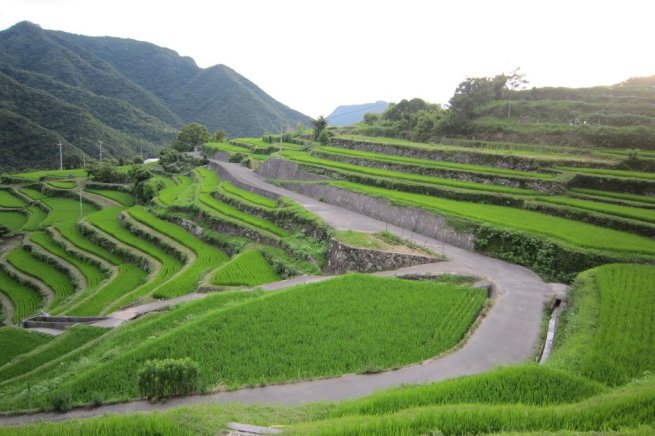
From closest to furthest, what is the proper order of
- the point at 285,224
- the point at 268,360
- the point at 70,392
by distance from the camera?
the point at 70,392, the point at 268,360, the point at 285,224

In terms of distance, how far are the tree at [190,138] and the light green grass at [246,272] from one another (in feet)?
169

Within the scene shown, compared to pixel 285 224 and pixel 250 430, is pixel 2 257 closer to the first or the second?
pixel 285 224

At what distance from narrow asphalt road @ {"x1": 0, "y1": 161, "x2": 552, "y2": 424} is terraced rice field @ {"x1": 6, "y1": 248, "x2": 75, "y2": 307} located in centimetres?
1607

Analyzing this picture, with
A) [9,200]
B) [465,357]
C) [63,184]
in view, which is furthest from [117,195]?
[465,357]

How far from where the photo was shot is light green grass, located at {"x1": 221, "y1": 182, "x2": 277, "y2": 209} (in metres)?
27.0

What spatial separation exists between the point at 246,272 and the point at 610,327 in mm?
13393

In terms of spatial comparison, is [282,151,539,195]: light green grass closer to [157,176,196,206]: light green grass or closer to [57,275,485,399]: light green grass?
[157,176,196,206]: light green grass

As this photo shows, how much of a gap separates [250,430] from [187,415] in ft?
3.10

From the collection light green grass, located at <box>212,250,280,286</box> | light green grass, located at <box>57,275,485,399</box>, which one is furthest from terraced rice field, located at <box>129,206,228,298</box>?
light green grass, located at <box>57,275,485,399</box>

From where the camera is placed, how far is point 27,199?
44.7m

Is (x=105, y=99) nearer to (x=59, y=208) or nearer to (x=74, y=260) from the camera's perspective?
(x=59, y=208)

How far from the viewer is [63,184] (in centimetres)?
4950

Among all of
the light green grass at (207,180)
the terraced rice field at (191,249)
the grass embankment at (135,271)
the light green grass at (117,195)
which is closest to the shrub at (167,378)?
the terraced rice field at (191,249)

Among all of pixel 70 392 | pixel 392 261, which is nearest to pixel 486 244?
pixel 392 261
